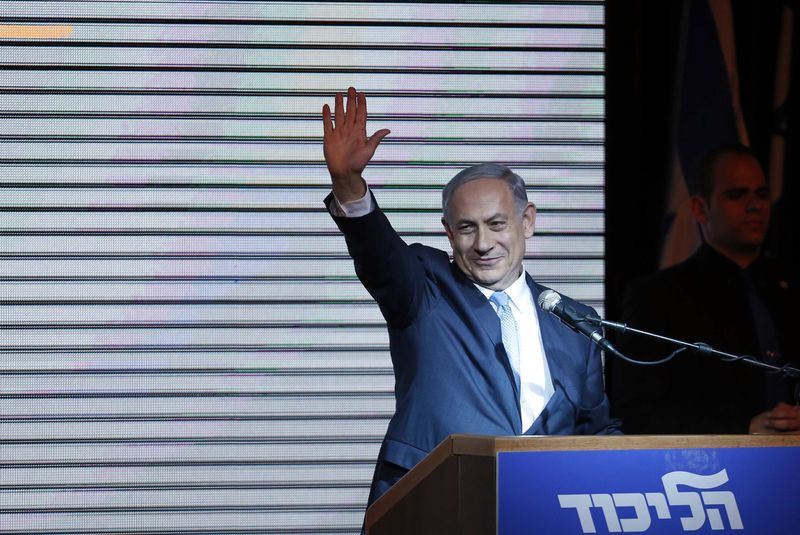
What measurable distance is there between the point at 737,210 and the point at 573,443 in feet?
8.58

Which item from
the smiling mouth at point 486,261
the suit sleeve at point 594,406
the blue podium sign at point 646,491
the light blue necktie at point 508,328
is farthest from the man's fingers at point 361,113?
the blue podium sign at point 646,491

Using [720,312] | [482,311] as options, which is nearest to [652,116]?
[720,312]

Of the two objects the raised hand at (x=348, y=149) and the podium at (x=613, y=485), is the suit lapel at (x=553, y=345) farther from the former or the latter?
the podium at (x=613, y=485)

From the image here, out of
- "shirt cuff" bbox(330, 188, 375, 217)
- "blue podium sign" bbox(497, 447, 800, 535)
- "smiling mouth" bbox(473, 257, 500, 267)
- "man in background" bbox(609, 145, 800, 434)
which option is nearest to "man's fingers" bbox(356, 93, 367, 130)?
"shirt cuff" bbox(330, 188, 375, 217)

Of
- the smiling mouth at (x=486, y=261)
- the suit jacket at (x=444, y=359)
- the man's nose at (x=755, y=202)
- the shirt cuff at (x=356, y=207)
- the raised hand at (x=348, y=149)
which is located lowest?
the suit jacket at (x=444, y=359)

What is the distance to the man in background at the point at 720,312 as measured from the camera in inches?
170

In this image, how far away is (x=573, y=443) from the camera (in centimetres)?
210

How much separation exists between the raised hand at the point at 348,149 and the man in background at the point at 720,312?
1944 millimetres

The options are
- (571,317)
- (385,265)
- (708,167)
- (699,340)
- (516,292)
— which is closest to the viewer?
(571,317)

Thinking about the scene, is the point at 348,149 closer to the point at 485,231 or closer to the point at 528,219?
the point at 485,231

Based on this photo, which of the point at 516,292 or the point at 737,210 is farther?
the point at 737,210

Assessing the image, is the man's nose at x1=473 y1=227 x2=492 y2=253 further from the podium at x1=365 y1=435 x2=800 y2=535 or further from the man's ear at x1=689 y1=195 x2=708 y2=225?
the man's ear at x1=689 y1=195 x2=708 y2=225

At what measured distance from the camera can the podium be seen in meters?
2.06

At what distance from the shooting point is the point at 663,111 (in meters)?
4.60
